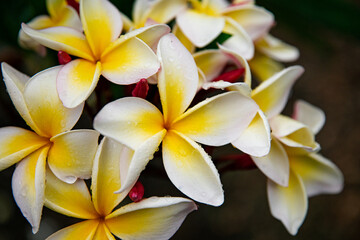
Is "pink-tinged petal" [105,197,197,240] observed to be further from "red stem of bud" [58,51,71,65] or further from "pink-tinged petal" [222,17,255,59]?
"pink-tinged petal" [222,17,255,59]

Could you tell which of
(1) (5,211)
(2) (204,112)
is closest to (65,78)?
(2) (204,112)

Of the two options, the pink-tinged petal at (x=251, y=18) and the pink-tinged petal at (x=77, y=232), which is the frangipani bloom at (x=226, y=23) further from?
the pink-tinged petal at (x=77, y=232)

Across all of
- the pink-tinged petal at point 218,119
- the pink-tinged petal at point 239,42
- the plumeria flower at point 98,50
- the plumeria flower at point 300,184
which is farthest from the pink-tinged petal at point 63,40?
the plumeria flower at point 300,184

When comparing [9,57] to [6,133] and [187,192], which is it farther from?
[187,192]

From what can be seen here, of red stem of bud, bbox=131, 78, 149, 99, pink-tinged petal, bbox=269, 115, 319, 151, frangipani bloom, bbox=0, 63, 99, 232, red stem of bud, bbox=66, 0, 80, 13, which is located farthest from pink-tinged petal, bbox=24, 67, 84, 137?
pink-tinged petal, bbox=269, 115, 319, 151

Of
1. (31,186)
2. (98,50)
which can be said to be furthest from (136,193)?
(98,50)

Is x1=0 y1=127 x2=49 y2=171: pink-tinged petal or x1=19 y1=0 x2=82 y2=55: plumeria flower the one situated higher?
x1=19 y1=0 x2=82 y2=55: plumeria flower
